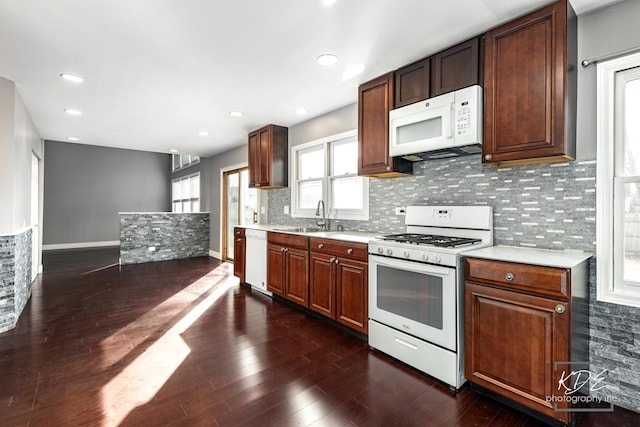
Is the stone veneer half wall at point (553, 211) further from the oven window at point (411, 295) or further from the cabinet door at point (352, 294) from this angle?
the cabinet door at point (352, 294)

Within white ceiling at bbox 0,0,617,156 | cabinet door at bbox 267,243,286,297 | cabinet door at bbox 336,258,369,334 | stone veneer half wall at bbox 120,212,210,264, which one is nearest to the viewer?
white ceiling at bbox 0,0,617,156

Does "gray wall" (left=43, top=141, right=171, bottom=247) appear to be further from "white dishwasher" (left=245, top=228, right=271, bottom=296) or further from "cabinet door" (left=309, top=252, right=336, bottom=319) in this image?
"cabinet door" (left=309, top=252, right=336, bottom=319)

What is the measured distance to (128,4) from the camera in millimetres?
2020

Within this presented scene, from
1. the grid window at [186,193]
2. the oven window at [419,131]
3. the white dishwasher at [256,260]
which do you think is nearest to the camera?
the oven window at [419,131]

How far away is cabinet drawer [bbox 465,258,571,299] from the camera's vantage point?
5.51 ft

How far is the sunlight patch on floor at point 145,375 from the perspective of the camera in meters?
1.89

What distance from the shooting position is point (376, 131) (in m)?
3.10

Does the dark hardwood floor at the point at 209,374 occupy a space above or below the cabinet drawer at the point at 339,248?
below

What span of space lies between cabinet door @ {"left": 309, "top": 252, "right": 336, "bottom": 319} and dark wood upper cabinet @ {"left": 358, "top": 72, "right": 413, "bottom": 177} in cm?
98

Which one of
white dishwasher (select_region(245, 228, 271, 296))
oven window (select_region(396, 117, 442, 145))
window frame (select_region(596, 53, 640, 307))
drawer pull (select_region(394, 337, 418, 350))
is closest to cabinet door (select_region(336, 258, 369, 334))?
drawer pull (select_region(394, 337, 418, 350))

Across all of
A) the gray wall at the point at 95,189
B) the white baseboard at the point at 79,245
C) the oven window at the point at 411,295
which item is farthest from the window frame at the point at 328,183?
the white baseboard at the point at 79,245

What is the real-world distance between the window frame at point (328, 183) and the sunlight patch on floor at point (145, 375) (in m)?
1.99

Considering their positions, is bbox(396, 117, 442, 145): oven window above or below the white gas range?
above

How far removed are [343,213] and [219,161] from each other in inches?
171
